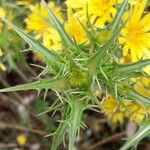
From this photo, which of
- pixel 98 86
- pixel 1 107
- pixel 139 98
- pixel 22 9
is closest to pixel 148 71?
pixel 139 98

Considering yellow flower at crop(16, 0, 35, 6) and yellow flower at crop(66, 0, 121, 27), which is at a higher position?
yellow flower at crop(66, 0, 121, 27)

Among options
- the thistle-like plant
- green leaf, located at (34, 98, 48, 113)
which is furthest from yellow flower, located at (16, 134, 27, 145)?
the thistle-like plant

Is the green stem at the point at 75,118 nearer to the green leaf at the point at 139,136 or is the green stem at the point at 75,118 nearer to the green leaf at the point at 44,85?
the green leaf at the point at 44,85

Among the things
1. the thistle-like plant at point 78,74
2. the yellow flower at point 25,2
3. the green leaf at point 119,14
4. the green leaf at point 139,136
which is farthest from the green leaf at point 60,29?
the yellow flower at point 25,2

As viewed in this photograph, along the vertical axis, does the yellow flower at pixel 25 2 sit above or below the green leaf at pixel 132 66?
below

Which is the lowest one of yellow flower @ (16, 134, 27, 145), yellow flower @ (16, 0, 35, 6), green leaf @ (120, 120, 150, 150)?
yellow flower @ (16, 134, 27, 145)

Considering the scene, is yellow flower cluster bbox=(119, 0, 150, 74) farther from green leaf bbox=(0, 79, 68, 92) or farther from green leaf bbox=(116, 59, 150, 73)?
green leaf bbox=(0, 79, 68, 92)

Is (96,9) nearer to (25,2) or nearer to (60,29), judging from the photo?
(60,29)
